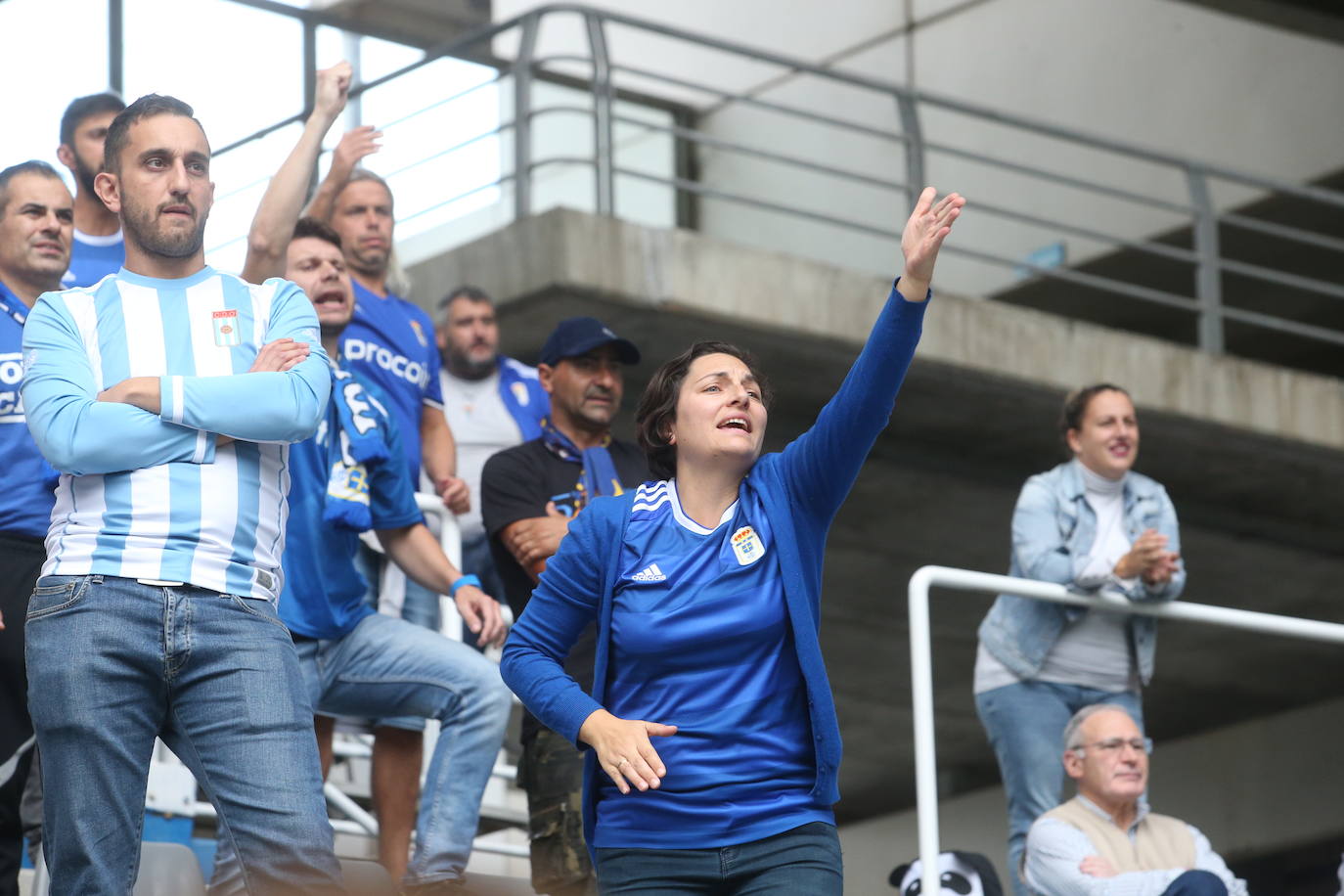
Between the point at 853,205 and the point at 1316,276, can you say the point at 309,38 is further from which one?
the point at 1316,276

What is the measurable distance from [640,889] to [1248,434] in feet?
26.4

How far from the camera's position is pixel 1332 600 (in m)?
13.1

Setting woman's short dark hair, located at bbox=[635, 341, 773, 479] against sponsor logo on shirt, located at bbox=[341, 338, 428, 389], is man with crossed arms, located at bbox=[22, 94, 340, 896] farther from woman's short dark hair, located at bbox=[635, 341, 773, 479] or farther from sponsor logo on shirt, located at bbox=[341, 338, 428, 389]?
sponsor logo on shirt, located at bbox=[341, 338, 428, 389]

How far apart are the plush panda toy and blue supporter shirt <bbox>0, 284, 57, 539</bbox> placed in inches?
96.9

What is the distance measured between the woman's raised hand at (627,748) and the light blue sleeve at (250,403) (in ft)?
2.47

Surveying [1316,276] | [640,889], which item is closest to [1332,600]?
[1316,276]

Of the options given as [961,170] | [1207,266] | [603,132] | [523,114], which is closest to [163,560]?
[523,114]

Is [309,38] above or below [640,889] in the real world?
above

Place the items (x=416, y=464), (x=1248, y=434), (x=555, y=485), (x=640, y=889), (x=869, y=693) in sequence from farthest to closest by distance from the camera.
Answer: (x=869, y=693) → (x=1248, y=434) → (x=416, y=464) → (x=555, y=485) → (x=640, y=889)

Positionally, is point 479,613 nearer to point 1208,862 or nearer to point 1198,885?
point 1198,885

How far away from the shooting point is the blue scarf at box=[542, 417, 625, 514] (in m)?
5.55

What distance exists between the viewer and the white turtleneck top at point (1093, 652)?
20.7ft

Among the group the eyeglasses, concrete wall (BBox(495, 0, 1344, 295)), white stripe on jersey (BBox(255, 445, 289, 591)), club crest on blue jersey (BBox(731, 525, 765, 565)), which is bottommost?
the eyeglasses

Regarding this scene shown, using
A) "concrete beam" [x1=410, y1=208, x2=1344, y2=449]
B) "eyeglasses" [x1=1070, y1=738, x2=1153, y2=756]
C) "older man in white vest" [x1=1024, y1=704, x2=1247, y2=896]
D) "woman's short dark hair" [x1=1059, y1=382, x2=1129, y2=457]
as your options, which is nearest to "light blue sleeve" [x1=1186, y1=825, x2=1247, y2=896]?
"older man in white vest" [x1=1024, y1=704, x2=1247, y2=896]
